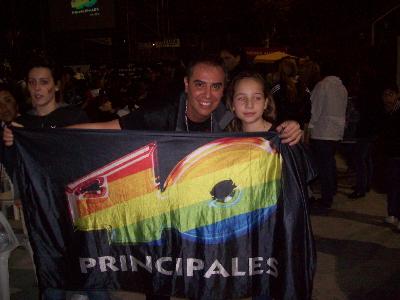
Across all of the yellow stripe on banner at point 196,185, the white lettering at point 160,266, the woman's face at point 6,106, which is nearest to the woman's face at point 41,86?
the yellow stripe on banner at point 196,185

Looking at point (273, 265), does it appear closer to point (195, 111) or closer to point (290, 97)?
point (195, 111)

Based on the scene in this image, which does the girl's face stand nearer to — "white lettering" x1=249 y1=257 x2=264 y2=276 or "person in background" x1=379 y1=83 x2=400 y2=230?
"white lettering" x1=249 y1=257 x2=264 y2=276

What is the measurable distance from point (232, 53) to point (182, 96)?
2.13 meters

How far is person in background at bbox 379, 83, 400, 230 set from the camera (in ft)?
16.8

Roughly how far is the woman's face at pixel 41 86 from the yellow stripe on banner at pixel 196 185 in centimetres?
99

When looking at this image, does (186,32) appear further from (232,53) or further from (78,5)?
(232,53)

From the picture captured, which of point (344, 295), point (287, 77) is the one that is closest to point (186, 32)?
point (287, 77)

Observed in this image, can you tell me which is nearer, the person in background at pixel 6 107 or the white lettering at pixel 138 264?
the white lettering at pixel 138 264

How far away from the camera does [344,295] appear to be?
388cm

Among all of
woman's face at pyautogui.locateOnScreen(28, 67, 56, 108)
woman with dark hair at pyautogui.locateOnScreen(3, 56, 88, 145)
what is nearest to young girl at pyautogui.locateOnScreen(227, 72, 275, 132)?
woman with dark hair at pyautogui.locateOnScreen(3, 56, 88, 145)

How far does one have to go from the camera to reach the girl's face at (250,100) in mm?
2943

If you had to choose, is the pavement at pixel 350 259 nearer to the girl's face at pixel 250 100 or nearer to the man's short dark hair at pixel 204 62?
the girl's face at pixel 250 100

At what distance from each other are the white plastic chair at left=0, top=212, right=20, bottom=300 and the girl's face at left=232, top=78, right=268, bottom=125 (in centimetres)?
183

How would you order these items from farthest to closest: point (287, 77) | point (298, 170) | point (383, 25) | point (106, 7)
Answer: point (106, 7), point (383, 25), point (287, 77), point (298, 170)
